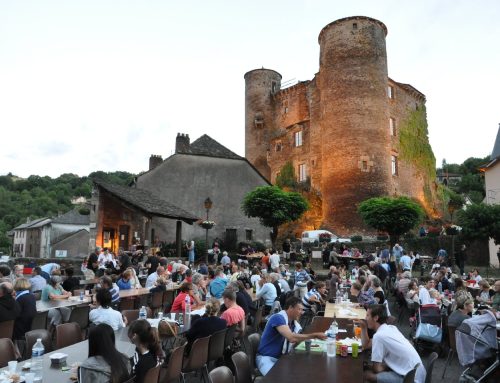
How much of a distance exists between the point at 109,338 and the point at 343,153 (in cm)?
3342

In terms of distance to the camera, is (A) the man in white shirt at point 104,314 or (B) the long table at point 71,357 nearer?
(B) the long table at point 71,357

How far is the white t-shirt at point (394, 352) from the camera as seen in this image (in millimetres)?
4629

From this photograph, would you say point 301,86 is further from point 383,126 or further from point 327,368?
point 327,368

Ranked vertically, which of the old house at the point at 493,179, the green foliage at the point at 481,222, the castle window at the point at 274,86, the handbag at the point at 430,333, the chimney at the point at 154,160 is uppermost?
the castle window at the point at 274,86

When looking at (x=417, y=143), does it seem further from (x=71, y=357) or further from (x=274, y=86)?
(x=71, y=357)

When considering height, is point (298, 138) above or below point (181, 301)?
above

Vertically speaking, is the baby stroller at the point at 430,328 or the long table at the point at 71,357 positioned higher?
the long table at the point at 71,357

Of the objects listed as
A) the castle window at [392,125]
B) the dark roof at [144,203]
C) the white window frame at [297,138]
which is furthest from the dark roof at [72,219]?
the castle window at [392,125]

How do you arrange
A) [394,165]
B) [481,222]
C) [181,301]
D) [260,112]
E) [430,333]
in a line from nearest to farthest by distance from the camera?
[181,301]
[430,333]
[481,222]
[394,165]
[260,112]

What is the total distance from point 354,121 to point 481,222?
13.8 metres

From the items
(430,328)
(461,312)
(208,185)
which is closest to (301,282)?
(430,328)

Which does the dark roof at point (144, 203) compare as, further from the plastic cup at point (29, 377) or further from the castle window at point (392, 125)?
the castle window at point (392, 125)

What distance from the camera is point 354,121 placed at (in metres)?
35.5

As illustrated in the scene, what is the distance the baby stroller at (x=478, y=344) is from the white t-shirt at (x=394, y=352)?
2.04 metres
